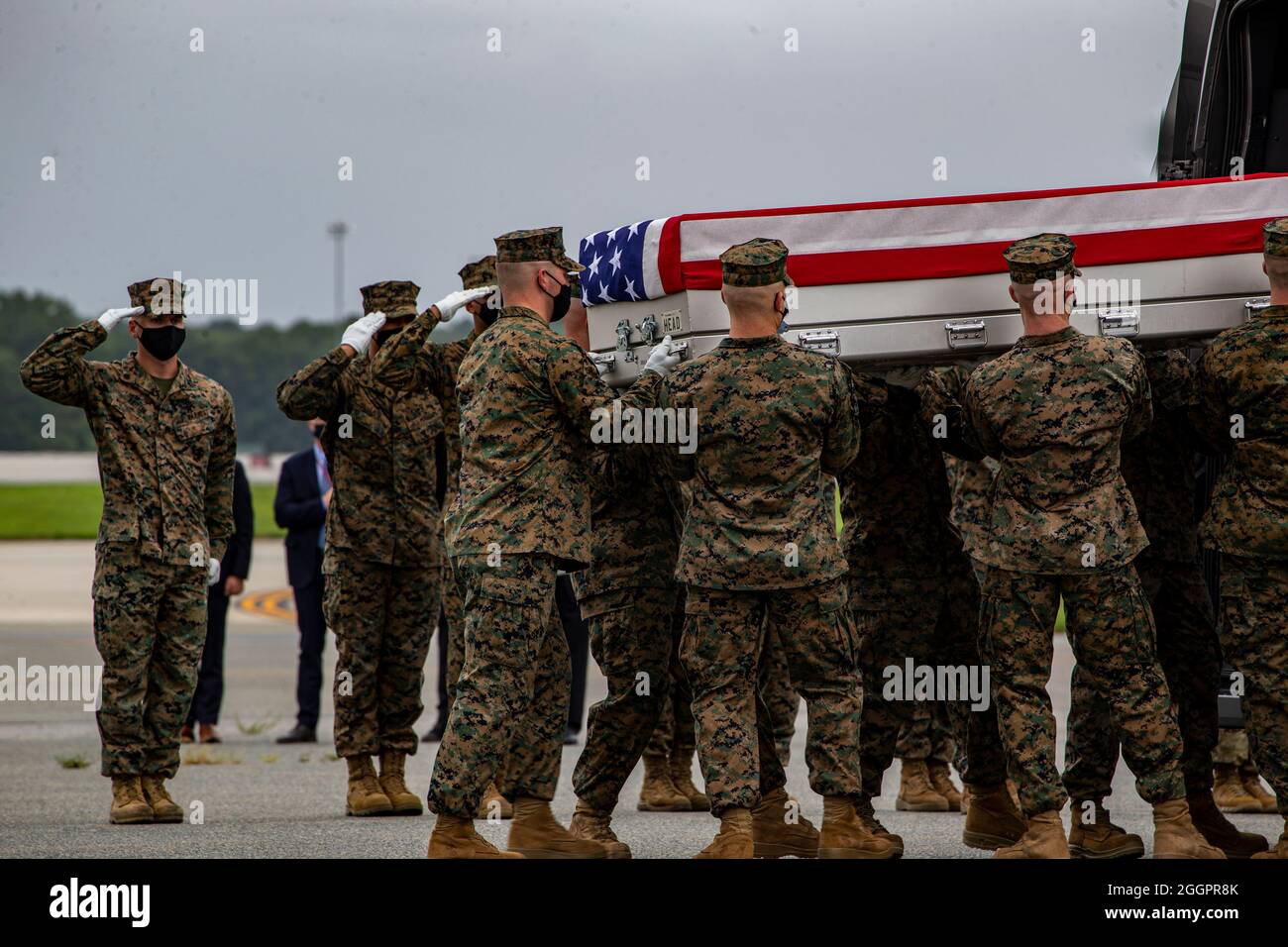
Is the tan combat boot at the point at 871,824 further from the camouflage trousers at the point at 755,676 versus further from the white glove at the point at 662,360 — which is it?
the white glove at the point at 662,360

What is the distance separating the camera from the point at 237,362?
271ft

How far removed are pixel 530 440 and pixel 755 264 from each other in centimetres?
90

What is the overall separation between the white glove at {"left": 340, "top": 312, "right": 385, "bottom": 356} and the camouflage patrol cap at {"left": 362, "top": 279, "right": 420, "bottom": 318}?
0.34 meters

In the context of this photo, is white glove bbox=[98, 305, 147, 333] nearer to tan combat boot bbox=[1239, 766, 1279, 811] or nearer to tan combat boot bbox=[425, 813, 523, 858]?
tan combat boot bbox=[425, 813, 523, 858]

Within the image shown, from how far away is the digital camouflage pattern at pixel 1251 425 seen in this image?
5.26 metres

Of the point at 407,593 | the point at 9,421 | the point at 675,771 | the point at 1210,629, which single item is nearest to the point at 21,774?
the point at 407,593

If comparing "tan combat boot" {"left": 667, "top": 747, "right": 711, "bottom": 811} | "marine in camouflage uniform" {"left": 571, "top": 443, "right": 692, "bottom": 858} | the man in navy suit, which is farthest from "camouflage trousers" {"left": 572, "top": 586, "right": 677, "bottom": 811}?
the man in navy suit

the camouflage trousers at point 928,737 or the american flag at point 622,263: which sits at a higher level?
the american flag at point 622,263

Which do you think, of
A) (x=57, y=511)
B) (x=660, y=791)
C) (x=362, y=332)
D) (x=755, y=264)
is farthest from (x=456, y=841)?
(x=57, y=511)

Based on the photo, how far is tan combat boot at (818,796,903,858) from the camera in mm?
5379

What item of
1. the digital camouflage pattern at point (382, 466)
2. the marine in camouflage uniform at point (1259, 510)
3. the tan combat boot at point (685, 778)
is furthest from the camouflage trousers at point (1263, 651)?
the digital camouflage pattern at point (382, 466)

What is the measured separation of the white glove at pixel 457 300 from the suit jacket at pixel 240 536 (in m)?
4.06

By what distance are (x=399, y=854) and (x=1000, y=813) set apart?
2.13 meters
